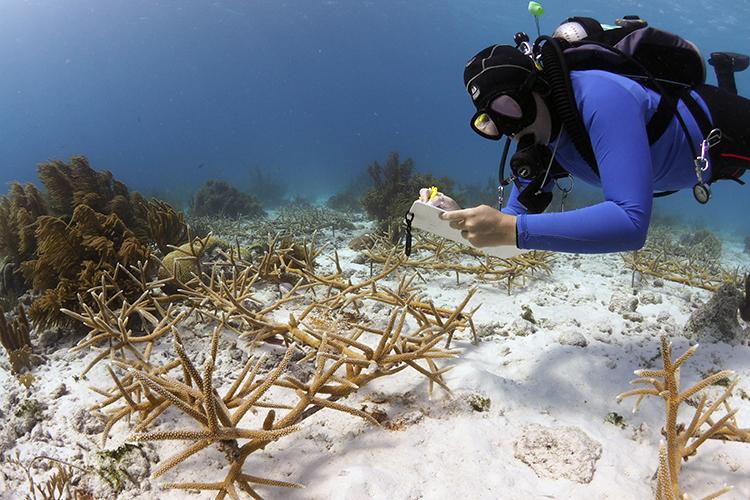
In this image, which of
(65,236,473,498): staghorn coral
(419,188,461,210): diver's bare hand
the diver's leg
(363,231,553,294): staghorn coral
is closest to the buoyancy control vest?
the diver's leg

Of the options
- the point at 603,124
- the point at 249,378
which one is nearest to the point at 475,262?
the point at 603,124

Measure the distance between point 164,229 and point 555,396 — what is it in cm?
493

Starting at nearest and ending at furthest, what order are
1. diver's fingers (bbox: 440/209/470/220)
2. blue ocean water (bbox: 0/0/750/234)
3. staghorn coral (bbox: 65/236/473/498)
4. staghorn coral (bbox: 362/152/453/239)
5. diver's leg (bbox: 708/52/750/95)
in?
1. staghorn coral (bbox: 65/236/473/498)
2. diver's fingers (bbox: 440/209/470/220)
3. diver's leg (bbox: 708/52/750/95)
4. staghorn coral (bbox: 362/152/453/239)
5. blue ocean water (bbox: 0/0/750/234)

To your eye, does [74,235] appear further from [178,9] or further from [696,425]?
[178,9]

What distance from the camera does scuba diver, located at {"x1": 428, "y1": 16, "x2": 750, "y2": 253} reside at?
1957mm

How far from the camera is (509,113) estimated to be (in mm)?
2289

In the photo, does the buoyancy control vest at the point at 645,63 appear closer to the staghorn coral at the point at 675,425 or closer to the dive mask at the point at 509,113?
the dive mask at the point at 509,113

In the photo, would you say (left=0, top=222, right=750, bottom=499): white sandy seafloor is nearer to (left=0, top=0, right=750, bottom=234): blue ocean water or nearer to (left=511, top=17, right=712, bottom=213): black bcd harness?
(left=511, top=17, right=712, bottom=213): black bcd harness

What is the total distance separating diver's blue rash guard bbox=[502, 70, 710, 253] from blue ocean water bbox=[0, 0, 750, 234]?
32.1m

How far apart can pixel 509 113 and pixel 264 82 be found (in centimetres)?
13236

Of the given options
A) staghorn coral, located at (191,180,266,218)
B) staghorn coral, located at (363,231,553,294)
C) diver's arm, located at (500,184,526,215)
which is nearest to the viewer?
diver's arm, located at (500,184,526,215)

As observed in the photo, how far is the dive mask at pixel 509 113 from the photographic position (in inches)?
88.1

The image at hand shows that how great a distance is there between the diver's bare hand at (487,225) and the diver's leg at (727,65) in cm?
233

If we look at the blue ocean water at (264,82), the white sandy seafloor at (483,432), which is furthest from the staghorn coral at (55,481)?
the blue ocean water at (264,82)
